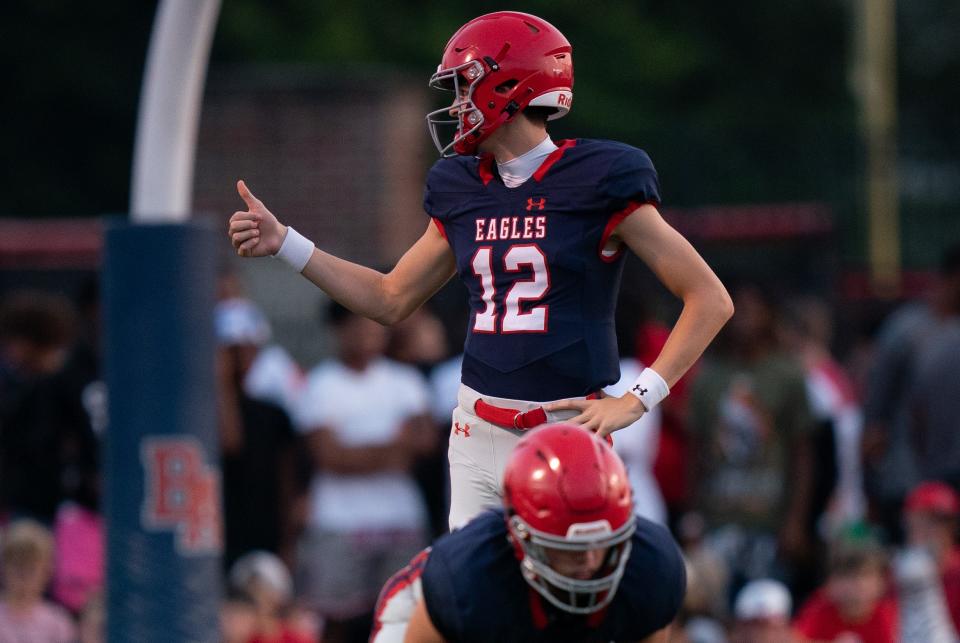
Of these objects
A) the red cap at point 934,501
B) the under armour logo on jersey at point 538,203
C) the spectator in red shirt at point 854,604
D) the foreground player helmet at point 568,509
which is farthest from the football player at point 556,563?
the red cap at point 934,501

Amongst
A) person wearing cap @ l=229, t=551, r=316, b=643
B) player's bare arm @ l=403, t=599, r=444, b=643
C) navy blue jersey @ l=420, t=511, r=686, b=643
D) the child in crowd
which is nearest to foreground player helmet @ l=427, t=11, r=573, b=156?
navy blue jersey @ l=420, t=511, r=686, b=643

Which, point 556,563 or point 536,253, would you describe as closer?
point 556,563

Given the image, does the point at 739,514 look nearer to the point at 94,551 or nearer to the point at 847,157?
the point at 94,551

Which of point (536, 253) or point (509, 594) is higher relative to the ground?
point (536, 253)

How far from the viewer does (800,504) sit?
8.58m

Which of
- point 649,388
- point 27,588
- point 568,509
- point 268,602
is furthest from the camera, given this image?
point 268,602

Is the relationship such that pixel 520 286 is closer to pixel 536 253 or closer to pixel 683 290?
pixel 536 253

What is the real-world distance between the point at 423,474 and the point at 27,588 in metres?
1.95

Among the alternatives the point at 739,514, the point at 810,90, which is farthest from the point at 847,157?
the point at 739,514

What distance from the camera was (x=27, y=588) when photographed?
24.8ft

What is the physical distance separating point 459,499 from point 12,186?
19.5m

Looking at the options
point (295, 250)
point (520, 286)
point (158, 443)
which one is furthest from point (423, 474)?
point (520, 286)

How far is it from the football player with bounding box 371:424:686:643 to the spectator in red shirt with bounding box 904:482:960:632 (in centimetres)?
385

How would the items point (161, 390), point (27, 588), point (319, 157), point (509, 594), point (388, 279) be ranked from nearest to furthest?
point (509, 594) → point (388, 279) → point (161, 390) → point (27, 588) → point (319, 157)
